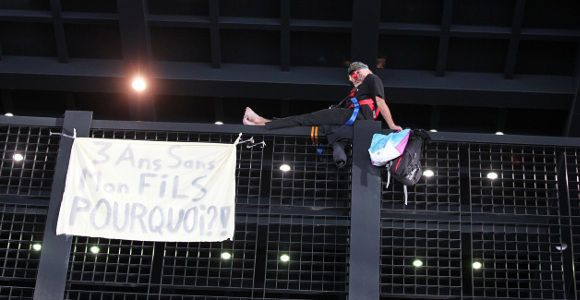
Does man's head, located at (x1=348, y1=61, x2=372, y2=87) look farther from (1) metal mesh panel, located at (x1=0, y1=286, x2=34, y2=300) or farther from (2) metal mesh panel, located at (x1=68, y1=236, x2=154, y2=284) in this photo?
(1) metal mesh panel, located at (x1=0, y1=286, x2=34, y2=300)

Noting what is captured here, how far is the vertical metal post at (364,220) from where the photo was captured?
633 centimetres

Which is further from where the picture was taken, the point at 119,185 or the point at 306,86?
the point at 306,86

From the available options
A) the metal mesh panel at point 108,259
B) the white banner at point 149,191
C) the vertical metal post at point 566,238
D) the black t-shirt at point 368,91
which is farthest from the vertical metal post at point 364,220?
the metal mesh panel at point 108,259

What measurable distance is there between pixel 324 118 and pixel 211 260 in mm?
4318

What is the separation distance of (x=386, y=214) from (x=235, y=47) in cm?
452

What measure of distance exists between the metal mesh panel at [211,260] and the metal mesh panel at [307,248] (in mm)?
309

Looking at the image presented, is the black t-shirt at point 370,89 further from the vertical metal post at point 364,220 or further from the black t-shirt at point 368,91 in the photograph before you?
the vertical metal post at point 364,220

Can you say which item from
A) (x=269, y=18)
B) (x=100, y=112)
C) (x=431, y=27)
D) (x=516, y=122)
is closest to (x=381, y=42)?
(x=431, y=27)

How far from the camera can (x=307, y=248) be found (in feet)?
38.8

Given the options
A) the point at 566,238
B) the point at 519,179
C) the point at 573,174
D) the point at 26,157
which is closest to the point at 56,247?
the point at 26,157

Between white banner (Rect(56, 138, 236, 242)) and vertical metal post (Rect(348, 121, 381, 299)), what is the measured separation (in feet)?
3.84

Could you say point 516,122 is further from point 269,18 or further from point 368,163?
point 368,163

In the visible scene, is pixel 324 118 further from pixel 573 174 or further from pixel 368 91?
pixel 573 174

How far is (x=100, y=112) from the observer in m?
11.6
